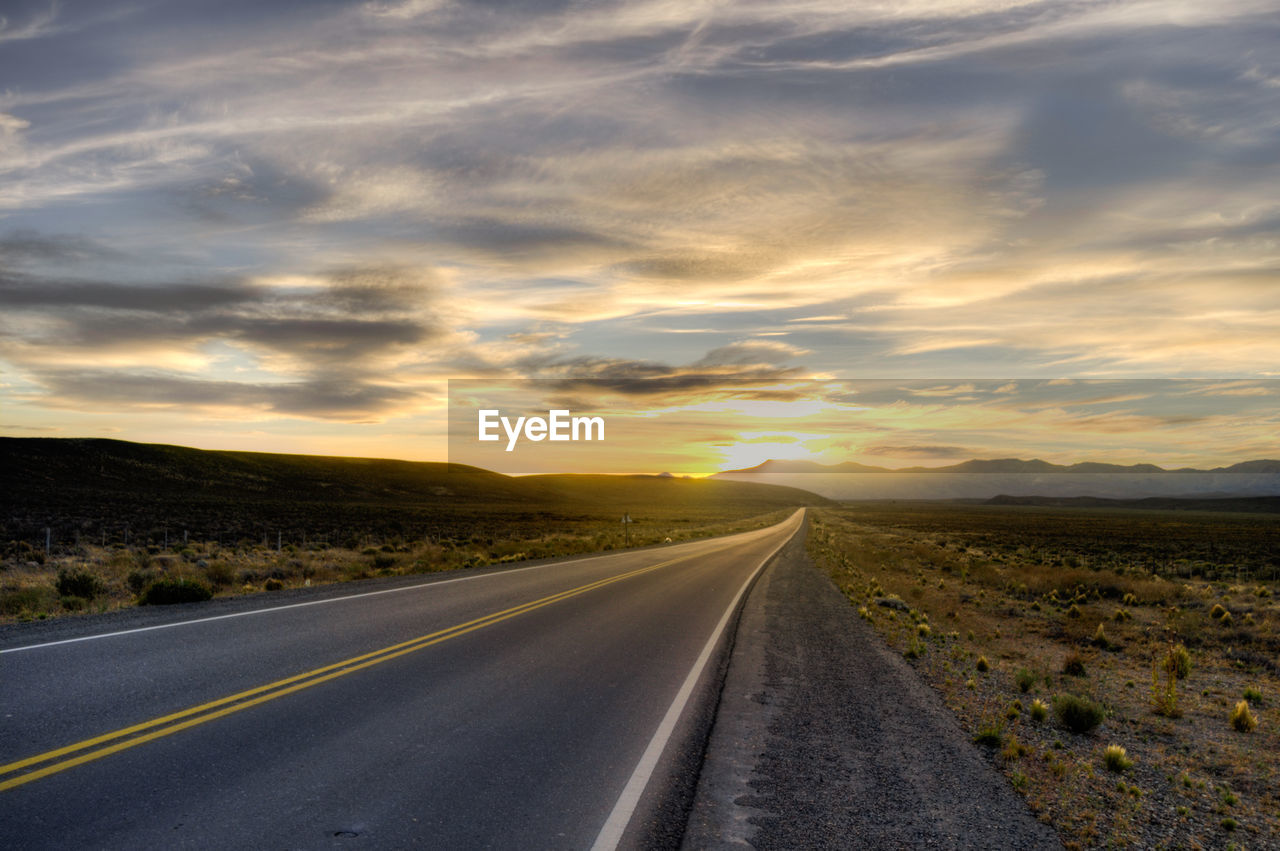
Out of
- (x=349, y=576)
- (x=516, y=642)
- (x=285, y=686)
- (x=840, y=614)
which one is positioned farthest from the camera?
(x=349, y=576)

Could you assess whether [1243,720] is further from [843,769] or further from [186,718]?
[186,718]

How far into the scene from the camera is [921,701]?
8516 mm

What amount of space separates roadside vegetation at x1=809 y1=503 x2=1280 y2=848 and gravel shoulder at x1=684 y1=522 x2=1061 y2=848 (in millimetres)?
415

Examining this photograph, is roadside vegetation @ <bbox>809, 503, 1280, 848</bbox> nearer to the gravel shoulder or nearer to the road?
the gravel shoulder

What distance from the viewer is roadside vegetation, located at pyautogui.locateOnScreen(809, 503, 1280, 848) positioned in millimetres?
5809

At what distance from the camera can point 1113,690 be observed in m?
10.3

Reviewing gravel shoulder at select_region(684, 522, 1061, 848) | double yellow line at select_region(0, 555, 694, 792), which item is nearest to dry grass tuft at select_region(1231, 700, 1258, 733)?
gravel shoulder at select_region(684, 522, 1061, 848)

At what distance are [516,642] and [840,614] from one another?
8.17m

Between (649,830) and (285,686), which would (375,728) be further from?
(649,830)

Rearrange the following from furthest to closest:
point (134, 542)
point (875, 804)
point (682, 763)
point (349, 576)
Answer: point (134, 542) < point (349, 576) < point (682, 763) < point (875, 804)

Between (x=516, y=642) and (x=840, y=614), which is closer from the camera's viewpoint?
(x=516, y=642)

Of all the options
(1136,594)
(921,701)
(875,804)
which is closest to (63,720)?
(875,804)

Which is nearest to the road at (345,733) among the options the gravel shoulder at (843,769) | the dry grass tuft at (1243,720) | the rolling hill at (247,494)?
the gravel shoulder at (843,769)

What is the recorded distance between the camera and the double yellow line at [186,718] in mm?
5113
